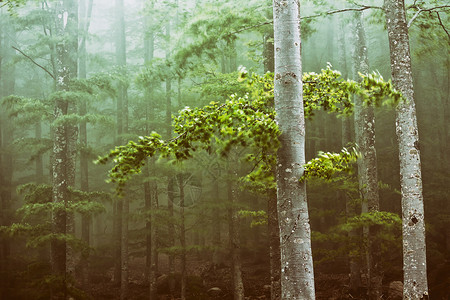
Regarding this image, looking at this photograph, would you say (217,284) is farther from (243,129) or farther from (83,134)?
(243,129)

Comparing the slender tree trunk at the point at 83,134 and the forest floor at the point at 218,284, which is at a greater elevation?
the slender tree trunk at the point at 83,134

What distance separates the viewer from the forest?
4.04 metres

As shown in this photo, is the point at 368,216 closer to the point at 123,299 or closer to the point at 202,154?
the point at 202,154

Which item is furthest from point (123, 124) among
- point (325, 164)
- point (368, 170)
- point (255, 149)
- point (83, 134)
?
point (325, 164)

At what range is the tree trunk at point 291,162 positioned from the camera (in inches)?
150

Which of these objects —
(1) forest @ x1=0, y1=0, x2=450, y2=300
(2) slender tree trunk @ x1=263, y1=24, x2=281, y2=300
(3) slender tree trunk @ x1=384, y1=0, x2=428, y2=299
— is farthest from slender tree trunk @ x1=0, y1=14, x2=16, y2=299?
(3) slender tree trunk @ x1=384, y1=0, x2=428, y2=299

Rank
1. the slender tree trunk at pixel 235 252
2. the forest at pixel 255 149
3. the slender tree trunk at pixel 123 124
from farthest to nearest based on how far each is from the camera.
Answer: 1. the slender tree trunk at pixel 123 124
2. the slender tree trunk at pixel 235 252
3. the forest at pixel 255 149

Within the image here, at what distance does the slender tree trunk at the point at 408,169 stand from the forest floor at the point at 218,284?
21.8 ft

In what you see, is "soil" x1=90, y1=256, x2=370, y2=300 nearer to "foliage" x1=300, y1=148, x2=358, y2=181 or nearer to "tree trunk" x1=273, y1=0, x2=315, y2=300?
"tree trunk" x1=273, y1=0, x2=315, y2=300

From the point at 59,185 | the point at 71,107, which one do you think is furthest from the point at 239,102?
the point at 71,107

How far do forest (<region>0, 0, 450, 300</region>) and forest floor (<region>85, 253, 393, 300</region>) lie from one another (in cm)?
11

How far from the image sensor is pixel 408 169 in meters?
6.51

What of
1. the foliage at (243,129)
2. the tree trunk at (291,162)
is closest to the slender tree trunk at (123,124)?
the foliage at (243,129)

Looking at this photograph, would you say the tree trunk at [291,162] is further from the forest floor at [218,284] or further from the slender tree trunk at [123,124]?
the slender tree trunk at [123,124]
